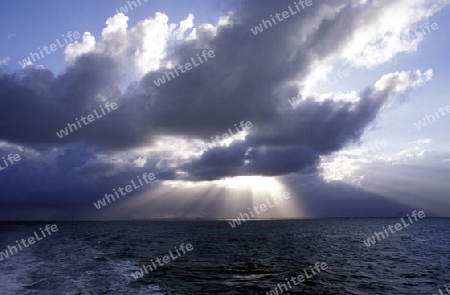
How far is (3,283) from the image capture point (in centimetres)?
2714

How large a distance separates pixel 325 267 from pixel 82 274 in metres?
27.3

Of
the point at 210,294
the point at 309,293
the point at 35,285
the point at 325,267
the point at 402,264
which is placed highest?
the point at 35,285

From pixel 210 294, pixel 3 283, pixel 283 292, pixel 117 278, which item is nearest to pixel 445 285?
pixel 283 292

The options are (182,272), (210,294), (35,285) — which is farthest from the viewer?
(182,272)

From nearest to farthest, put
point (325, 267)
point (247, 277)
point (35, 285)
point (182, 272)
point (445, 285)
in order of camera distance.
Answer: point (35, 285) < point (445, 285) < point (247, 277) < point (182, 272) < point (325, 267)

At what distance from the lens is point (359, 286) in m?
27.5

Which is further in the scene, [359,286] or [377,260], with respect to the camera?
[377,260]

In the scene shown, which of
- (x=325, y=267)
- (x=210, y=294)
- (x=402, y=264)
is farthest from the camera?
(x=402, y=264)

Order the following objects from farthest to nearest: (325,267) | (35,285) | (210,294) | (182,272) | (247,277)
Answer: (325,267) < (182,272) < (247,277) < (35,285) < (210,294)

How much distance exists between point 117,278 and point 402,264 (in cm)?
3542

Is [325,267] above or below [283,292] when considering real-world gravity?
below

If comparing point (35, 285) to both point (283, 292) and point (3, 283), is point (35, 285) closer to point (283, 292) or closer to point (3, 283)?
point (3, 283)

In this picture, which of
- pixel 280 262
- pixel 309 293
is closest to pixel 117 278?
pixel 309 293

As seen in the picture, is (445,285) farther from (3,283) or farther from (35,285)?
(3,283)
